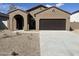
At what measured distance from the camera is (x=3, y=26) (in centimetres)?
3656

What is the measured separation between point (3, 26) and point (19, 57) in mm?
27504

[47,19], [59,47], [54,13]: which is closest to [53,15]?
[54,13]

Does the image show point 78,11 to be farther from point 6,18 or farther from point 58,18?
point 6,18

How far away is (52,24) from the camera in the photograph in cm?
3488

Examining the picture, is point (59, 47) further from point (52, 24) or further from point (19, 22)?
point (19, 22)

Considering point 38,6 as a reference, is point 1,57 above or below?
below

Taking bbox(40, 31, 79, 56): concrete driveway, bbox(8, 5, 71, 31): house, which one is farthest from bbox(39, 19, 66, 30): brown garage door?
bbox(40, 31, 79, 56): concrete driveway

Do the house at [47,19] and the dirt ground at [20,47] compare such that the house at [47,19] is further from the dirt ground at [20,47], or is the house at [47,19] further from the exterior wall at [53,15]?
the dirt ground at [20,47]

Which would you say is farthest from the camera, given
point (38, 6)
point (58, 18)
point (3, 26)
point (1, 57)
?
point (38, 6)

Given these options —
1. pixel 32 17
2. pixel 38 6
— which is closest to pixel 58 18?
pixel 32 17

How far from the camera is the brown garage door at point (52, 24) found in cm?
3466

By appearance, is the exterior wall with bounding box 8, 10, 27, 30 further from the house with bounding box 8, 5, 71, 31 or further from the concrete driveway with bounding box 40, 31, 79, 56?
the concrete driveway with bounding box 40, 31, 79, 56

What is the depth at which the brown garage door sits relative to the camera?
114 feet

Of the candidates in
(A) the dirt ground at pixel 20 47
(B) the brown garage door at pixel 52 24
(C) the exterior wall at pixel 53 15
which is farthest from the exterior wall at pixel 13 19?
(A) the dirt ground at pixel 20 47
